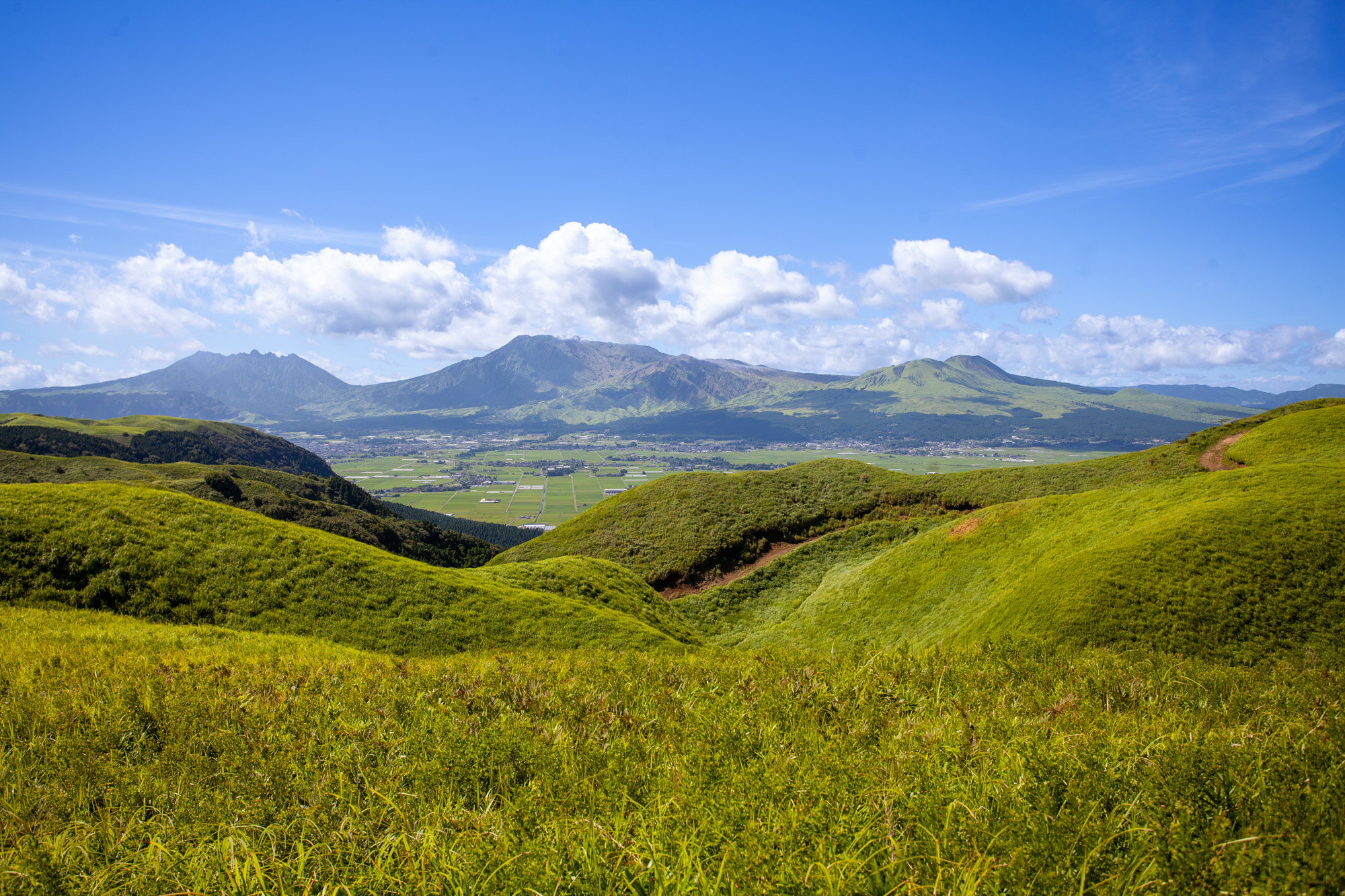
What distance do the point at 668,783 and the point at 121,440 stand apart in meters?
212

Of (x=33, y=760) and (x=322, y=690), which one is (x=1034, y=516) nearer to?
(x=322, y=690)

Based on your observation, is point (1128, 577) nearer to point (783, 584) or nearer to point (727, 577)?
point (783, 584)

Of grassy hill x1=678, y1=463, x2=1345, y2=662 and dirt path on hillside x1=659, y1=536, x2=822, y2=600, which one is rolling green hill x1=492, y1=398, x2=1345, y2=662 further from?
dirt path on hillside x1=659, y1=536, x2=822, y2=600

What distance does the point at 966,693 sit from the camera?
5.82m

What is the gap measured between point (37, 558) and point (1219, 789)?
911 inches

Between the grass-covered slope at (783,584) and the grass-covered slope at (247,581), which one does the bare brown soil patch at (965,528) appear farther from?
the grass-covered slope at (247,581)

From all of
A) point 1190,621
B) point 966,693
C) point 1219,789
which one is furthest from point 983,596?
point 1219,789

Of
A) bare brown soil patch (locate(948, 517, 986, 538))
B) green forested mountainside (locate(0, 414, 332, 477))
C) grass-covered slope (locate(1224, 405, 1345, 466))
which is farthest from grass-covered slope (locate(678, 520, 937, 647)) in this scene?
green forested mountainside (locate(0, 414, 332, 477))

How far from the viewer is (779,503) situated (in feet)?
160

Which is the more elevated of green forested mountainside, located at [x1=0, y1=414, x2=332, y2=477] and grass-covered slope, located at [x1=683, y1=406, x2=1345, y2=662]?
green forested mountainside, located at [x1=0, y1=414, x2=332, y2=477]

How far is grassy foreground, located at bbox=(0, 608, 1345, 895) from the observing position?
2418 millimetres

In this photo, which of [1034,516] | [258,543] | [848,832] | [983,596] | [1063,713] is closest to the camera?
[848,832]

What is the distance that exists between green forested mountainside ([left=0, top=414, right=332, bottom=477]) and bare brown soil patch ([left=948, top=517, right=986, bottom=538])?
149013 mm

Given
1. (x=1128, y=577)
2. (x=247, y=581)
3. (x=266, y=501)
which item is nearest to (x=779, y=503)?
(x=1128, y=577)
